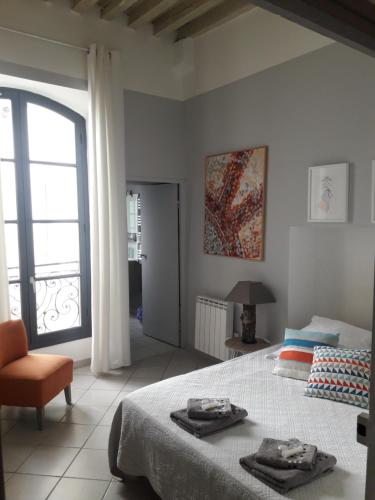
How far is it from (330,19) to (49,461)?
2891 millimetres

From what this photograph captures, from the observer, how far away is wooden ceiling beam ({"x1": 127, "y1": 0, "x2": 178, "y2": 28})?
11.7ft

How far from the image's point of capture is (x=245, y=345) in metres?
3.55

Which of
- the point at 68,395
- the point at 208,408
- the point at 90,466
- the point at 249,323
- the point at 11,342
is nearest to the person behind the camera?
the point at 208,408

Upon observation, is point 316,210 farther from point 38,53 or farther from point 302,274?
point 38,53

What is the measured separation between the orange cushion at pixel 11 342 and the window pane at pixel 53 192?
3.90ft

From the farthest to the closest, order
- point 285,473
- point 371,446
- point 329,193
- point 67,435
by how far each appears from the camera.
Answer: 1. point 329,193
2. point 67,435
3. point 285,473
4. point 371,446

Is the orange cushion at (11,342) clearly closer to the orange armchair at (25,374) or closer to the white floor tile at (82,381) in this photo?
A: the orange armchair at (25,374)

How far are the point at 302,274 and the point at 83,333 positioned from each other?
95.0 inches

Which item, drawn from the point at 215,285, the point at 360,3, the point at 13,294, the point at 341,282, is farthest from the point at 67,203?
the point at 360,3

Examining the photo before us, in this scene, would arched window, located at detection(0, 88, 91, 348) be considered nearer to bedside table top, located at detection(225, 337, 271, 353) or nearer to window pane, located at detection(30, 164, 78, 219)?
window pane, located at detection(30, 164, 78, 219)

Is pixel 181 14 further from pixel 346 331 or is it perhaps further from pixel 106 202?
pixel 346 331

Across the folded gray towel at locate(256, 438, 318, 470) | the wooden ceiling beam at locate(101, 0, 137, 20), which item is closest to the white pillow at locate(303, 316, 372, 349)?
the folded gray towel at locate(256, 438, 318, 470)

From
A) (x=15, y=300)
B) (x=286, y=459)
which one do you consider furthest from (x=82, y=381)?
(x=286, y=459)

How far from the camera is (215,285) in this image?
4289 mm
